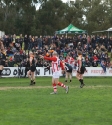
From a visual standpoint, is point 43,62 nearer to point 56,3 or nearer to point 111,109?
point 111,109

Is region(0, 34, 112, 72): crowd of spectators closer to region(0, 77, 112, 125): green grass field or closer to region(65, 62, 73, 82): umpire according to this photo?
region(65, 62, 73, 82): umpire

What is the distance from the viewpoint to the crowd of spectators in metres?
40.6

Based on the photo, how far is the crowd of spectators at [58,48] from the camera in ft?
133

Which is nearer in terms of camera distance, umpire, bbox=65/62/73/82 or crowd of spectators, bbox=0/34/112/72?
umpire, bbox=65/62/73/82

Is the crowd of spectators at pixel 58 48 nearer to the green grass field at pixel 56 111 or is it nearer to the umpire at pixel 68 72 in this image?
the umpire at pixel 68 72

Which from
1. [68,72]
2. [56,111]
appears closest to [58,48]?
[68,72]

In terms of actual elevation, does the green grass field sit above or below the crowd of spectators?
below

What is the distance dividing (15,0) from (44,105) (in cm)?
5702

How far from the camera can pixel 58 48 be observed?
44.6 metres

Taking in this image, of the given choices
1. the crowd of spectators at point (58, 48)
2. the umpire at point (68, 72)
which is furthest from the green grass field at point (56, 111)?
the crowd of spectators at point (58, 48)

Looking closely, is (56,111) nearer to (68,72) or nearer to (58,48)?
(68,72)

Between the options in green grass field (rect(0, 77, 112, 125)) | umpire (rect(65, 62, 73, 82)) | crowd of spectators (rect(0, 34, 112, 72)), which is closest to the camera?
green grass field (rect(0, 77, 112, 125))

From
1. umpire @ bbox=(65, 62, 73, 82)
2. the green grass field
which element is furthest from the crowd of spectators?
the green grass field

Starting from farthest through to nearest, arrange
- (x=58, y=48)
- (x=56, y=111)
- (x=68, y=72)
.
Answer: (x=58, y=48) < (x=68, y=72) < (x=56, y=111)
